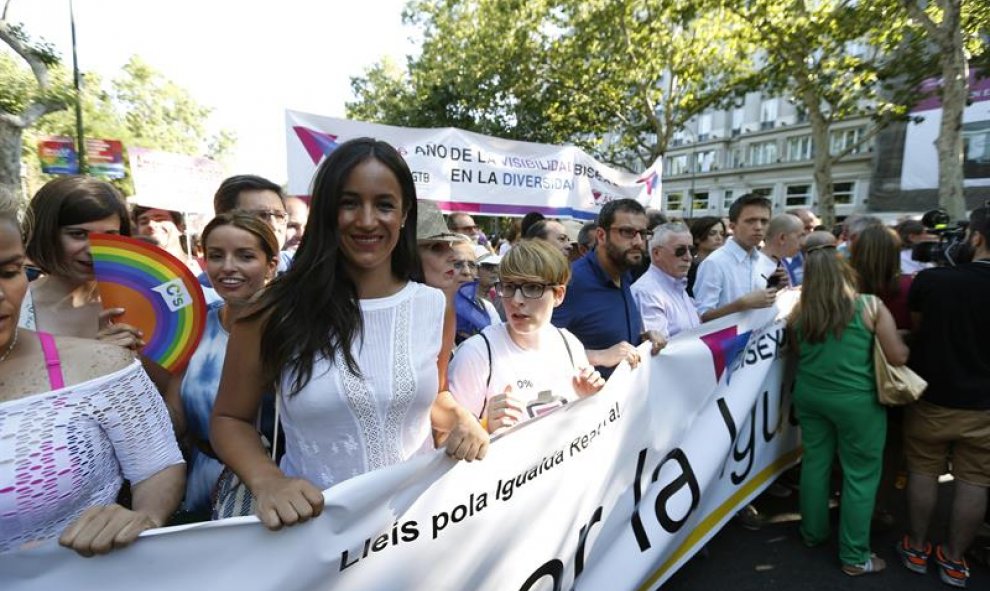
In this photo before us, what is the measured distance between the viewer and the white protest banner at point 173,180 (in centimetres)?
522

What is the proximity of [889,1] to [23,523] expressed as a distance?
613 inches

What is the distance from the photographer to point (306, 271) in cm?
141

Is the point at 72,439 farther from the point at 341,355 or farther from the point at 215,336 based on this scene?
the point at 215,336

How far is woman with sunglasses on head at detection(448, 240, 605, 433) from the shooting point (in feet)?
6.64

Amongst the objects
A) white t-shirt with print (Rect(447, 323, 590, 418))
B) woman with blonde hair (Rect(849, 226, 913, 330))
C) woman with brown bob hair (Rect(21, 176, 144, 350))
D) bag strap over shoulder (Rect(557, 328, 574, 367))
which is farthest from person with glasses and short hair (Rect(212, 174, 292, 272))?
woman with blonde hair (Rect(849, 226, 913, 330))

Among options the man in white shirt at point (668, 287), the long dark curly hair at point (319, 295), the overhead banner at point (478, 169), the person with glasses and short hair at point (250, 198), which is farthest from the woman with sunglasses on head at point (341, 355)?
the overhead banner at point (478, 169)

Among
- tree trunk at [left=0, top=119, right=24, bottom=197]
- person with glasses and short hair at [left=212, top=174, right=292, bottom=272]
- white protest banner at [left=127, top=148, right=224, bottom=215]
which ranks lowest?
person with glasses and short hair at [left=212, top=174, right=292, bottom=272]

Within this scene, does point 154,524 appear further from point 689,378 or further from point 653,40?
point 653,40

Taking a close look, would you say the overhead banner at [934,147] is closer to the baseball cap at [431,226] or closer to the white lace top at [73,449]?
the baseball cap at [431,226]

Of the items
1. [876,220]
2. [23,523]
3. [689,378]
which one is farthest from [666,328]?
[23,523]

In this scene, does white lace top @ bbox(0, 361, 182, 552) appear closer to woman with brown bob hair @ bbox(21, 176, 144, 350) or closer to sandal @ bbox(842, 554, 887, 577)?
woman with brown bob hair @ bbox(21, 176, 144, 350)

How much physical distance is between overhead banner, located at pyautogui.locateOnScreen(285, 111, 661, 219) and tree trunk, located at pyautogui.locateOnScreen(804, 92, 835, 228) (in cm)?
981

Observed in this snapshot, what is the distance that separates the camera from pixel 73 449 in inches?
44.7

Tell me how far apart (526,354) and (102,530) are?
4.69 feet
